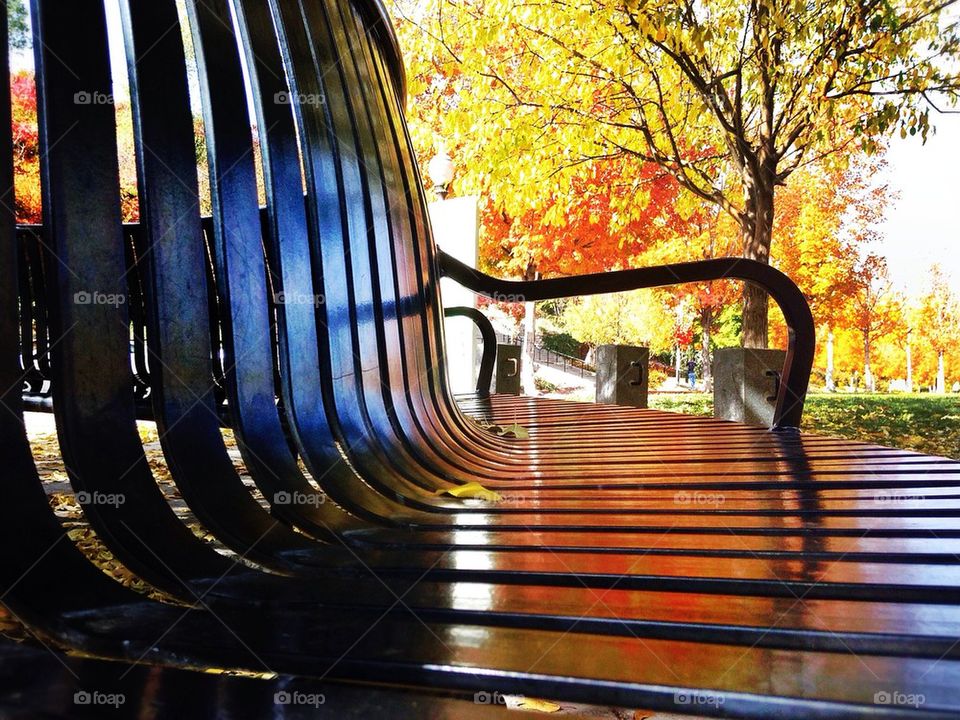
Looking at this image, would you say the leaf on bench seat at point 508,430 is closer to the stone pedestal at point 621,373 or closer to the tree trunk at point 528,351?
the stone pedestal at point 621,373

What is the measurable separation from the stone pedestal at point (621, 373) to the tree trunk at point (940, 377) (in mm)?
6507

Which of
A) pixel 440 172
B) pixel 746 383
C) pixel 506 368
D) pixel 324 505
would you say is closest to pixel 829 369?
pixel 440 172

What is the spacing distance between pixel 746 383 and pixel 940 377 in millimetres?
6924

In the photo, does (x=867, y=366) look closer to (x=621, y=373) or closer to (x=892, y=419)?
(x=892, y=419)

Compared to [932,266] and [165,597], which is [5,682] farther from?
[932,266]

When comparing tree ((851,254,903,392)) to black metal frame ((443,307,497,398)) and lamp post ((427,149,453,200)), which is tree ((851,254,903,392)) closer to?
lamp post ((427,149,453,200))

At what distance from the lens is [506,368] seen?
4.93 metres

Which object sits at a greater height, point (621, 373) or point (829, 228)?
point (829, 228)

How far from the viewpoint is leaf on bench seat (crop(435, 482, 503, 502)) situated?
1.07 metres

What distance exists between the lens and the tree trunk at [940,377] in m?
10.0

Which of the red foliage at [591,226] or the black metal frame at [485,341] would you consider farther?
the red foliage at [591,226]

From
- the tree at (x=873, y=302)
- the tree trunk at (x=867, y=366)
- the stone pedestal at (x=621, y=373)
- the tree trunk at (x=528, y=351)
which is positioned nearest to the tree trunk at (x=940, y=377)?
the tree at (x=873, y=302)

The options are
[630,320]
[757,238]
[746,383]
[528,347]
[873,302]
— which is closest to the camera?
[746,383]

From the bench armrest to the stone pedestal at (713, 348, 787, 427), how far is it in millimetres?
3015
